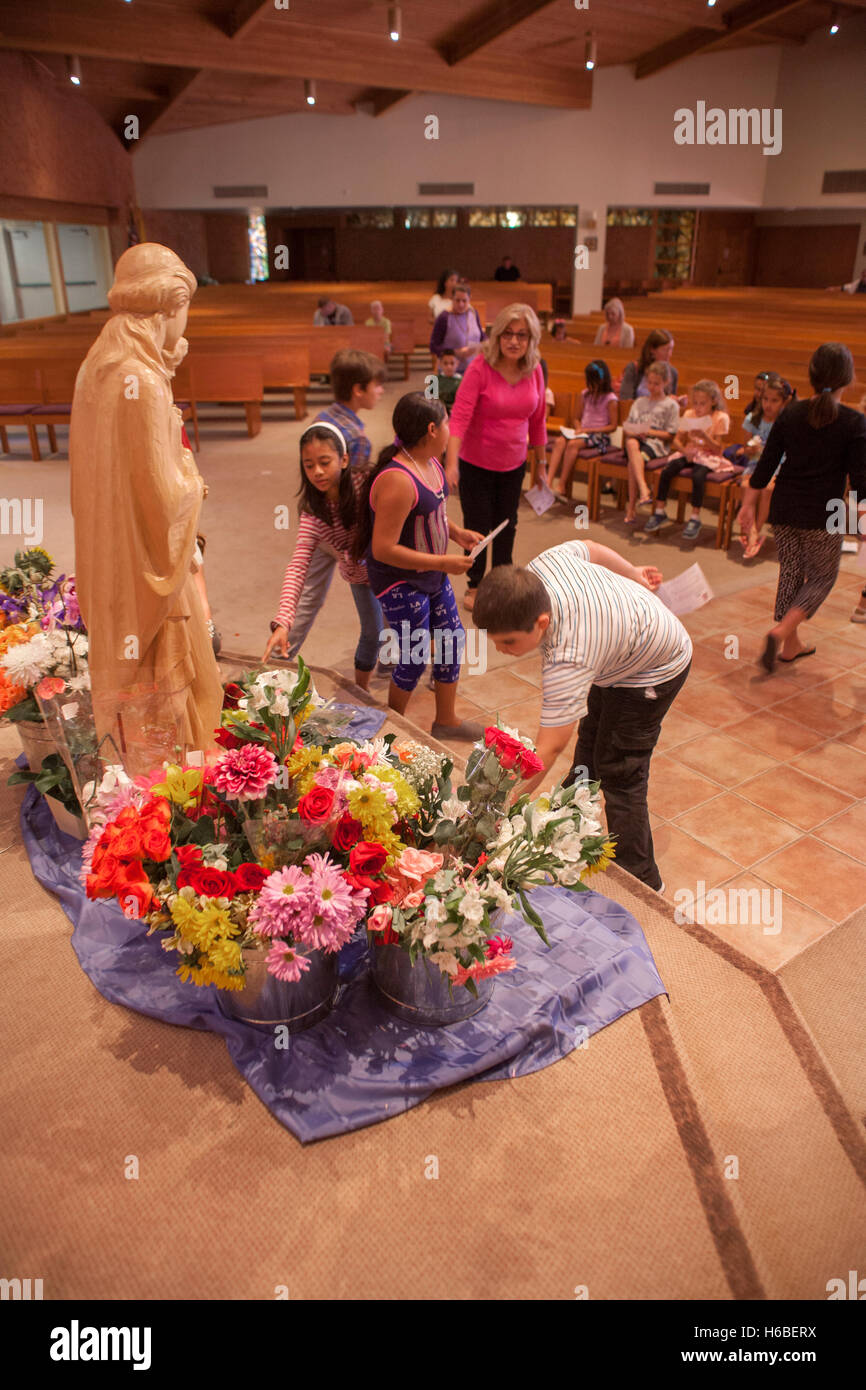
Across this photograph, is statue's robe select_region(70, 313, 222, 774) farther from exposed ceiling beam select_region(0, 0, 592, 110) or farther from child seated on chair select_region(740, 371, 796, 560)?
exposed ceiling beam select_region(0, 0, 592, 110)

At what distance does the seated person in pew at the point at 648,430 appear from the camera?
21.6 feet

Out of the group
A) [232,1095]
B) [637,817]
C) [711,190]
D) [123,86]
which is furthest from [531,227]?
[232,1095]

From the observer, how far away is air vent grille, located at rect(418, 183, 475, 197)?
15.9m

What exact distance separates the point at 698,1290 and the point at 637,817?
142cm

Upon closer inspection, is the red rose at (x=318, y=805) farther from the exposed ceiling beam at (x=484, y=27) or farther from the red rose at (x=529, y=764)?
the exposed ceiling beam at (x=484, y=27)

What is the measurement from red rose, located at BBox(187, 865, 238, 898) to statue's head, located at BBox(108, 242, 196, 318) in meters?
1.24

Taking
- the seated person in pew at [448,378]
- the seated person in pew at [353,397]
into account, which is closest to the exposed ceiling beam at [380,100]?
the seated person in pew at [448,378]

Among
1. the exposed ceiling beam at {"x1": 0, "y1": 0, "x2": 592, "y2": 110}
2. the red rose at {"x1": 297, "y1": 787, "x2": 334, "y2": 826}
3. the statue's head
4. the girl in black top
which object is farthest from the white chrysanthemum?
the exposed ceiling beam at {"x1": 0, "y1": 0, "x2": 592, "y2": 110}

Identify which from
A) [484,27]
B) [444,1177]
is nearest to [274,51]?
[484,27]

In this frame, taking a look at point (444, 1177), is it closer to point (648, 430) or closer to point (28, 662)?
point (28, 662)

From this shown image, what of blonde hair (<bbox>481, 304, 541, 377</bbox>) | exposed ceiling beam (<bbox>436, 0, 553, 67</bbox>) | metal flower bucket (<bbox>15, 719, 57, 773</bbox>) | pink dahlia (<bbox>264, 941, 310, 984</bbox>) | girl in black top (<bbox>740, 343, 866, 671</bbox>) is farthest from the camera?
exposed ceiling beam (<bbox>436, 0, 553, 67</bbox>)

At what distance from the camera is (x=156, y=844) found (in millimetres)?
1725

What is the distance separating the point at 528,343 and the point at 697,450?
104 inches

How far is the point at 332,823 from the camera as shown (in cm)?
175
